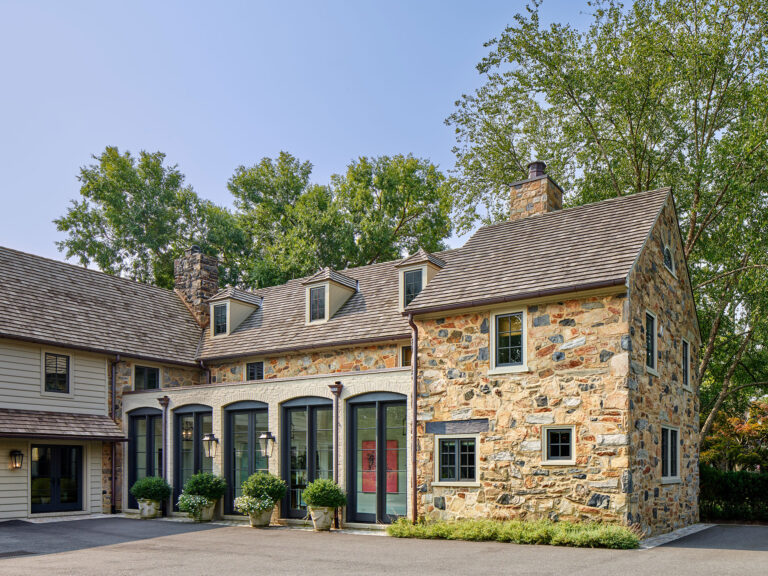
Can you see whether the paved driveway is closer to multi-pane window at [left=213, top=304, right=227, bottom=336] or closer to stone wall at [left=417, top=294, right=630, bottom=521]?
stone wall at [left=417, top=294, right=630, bottom=521]

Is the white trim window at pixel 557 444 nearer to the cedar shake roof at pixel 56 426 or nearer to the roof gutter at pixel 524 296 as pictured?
the roof gutter at pixel 524 296

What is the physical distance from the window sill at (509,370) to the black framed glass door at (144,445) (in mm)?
9758

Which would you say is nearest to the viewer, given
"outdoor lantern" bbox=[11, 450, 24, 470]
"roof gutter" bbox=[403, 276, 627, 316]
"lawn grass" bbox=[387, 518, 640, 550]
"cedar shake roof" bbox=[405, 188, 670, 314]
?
"lawn grass" bbox=[387, 518, 640, 550]

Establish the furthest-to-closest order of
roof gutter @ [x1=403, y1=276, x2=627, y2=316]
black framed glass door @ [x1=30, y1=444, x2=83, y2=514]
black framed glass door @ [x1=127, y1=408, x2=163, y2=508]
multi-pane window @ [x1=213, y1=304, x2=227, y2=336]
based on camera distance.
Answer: multi-pane window @ [x1=213, y1=304, x2=227, y2=336], black framed glass door @ [x1=127, y1=408, x2=163, y2=508], black framed glass door @ [x1=30, y1=444, x2=83, y2=514], roof gutter @ [x1=403, y1=276, x2=627, y2=316]

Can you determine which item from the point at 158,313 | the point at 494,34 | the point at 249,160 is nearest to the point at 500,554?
the point at 158,313

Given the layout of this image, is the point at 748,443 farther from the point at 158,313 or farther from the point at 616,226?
the point at 158,313

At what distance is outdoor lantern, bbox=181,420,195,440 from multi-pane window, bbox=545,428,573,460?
31.9ft

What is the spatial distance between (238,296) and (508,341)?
1156 cm

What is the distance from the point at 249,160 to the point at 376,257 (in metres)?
10.5

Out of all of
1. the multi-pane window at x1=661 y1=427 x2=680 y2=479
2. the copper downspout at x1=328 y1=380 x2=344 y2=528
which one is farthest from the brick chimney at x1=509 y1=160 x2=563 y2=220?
the copper downspout at x1=328 y1=380 x2=344 y2=528

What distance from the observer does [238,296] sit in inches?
904

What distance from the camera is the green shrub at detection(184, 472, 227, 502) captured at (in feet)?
54.6

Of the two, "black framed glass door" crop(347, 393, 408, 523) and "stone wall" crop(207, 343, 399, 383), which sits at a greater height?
"stone wall" crop(207, 343, 399, 383)

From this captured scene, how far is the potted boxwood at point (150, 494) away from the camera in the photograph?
1767 cm
